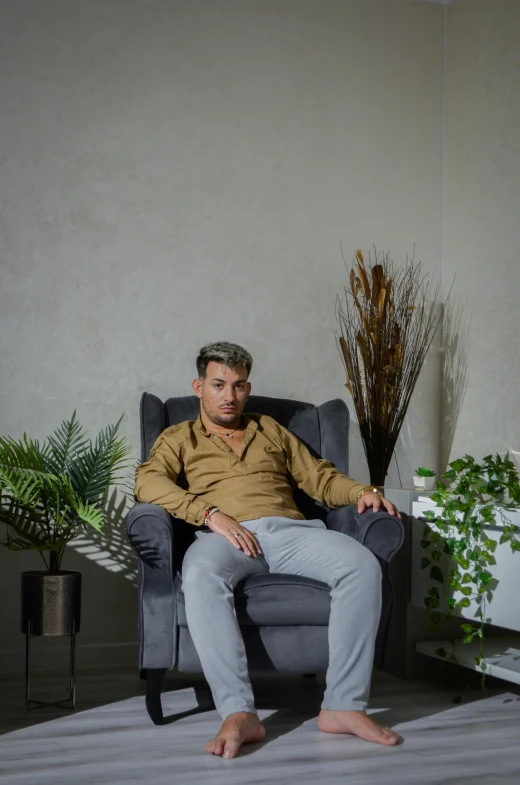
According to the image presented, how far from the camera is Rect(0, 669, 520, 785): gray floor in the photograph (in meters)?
2.46

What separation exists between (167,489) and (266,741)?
2.79 feet

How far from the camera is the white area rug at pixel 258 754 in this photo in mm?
2442

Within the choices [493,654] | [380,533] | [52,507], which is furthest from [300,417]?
[493,654]

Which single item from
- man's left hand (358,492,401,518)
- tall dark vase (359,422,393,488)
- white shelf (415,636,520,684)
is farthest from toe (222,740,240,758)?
tall dark vase (359,422,393,488)

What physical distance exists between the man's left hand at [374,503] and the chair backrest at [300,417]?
435mm

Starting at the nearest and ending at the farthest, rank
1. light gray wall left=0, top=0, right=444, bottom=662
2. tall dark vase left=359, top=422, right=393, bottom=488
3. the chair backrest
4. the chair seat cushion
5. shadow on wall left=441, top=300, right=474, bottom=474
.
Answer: the chair seat cushion < the chair backrest < light gray wall left=0, top=0, right=444, bottom=662 < tall dark vase left=359, top=422, right=393, bottom=488 < shadow on wall left=441, top=300, right=474, bottom=474

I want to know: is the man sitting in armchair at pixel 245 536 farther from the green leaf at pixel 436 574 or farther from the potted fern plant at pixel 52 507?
the green leaf at pixel 436 574

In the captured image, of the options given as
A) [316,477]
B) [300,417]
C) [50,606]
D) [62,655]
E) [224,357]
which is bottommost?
[62,655]

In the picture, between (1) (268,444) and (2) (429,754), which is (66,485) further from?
(2) (429,754)

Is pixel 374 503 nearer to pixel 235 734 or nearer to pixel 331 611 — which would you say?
pixel 331 611

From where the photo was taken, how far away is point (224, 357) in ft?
11.0

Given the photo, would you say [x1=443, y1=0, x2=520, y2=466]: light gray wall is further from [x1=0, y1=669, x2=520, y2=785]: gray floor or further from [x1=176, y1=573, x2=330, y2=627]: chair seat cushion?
[x1=176, y1=573, x2=330, y2=627]: chair seat cushion

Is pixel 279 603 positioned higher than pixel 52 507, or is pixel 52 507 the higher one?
pixel 52 507

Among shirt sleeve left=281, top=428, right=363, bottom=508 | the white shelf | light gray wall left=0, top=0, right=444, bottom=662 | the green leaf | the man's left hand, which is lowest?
the white shelf
